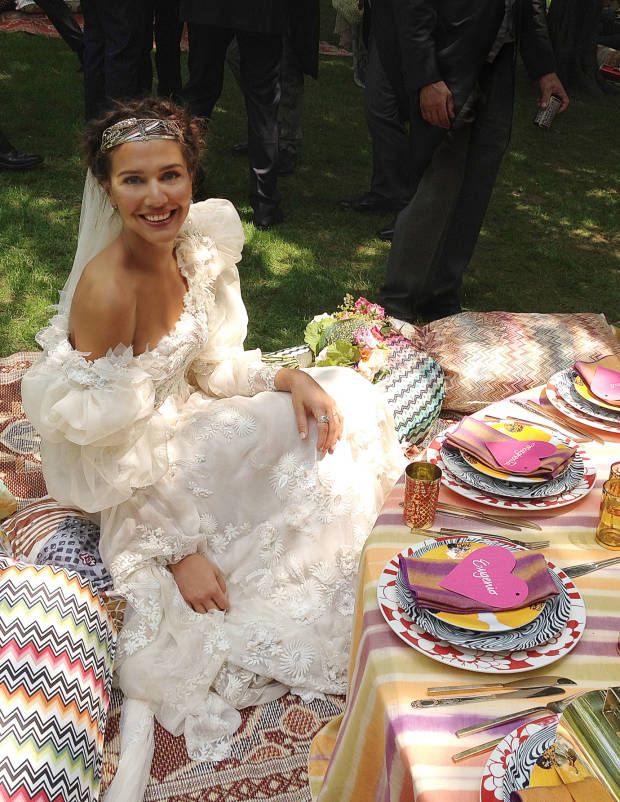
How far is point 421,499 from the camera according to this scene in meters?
1.77

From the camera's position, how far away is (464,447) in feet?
6.42

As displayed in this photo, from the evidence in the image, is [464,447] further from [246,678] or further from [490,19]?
[490,19]

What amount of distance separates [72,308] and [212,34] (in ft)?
11.0

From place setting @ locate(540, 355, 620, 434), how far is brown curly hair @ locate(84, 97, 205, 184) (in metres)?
1.25

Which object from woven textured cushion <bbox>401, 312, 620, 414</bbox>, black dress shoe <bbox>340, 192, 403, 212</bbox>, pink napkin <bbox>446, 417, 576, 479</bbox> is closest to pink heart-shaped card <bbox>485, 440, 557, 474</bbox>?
pink napkin <bbox>446, 417, 576, 479</bbox>

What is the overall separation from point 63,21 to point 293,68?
2357 mm

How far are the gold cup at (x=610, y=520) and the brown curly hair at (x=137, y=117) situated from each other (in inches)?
62.2

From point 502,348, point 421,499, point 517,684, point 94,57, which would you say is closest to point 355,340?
point 502,348

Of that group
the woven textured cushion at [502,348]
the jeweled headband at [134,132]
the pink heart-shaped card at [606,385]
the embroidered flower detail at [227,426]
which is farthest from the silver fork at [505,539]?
the woven textured cushion at [502,348]

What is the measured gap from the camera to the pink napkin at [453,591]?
58.4 inches

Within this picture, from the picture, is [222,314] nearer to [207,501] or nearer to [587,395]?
[207,501]

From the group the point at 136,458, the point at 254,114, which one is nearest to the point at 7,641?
the point at 136,458

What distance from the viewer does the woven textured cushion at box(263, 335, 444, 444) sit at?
3633mm

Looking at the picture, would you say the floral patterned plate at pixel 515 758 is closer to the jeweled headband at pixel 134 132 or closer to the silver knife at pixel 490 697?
the silver knife at pixel 490 697
